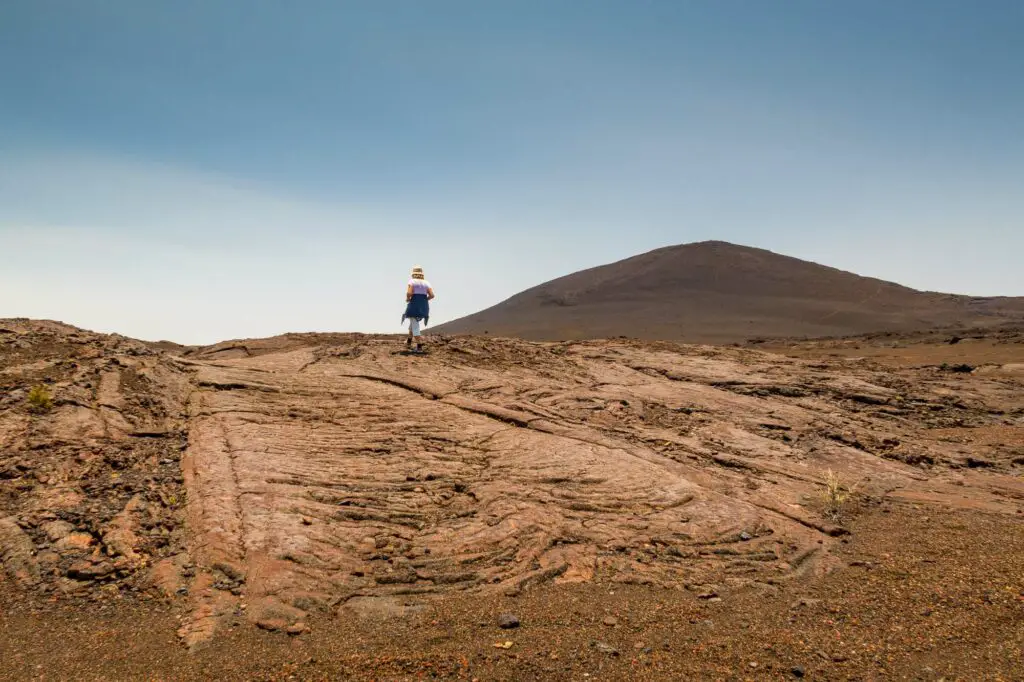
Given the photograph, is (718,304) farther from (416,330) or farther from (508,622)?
(508,622)

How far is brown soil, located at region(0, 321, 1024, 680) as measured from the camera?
168 inches

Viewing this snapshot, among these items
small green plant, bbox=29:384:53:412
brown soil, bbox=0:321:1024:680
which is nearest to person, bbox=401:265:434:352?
brown soil, bbox=0:321:1024:680

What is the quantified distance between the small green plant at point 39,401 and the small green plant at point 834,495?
9020 mm

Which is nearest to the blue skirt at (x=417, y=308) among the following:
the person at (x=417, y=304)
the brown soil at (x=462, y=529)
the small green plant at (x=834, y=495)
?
the person at (x=417, y=304)

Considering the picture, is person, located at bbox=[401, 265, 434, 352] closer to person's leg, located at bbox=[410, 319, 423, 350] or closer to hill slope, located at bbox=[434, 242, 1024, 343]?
person's leg, located at bbox=[410, 319, 423, 350]

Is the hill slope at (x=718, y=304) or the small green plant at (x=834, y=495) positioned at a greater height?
the hill slope at (x=718, y=304)

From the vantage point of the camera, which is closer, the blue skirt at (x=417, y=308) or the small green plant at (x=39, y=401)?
the small green plant at (x=39, y=401)

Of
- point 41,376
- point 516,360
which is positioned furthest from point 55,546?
point 516,360

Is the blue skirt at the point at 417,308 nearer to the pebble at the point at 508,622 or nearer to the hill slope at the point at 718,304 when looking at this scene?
the pebble at the point at 508,622

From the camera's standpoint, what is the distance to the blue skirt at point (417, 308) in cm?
1152

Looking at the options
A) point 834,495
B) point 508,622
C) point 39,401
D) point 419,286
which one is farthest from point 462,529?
point 419,286

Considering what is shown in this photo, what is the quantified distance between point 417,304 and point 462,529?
626cm

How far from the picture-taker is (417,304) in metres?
11.5

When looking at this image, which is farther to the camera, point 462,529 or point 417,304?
point 417,304
